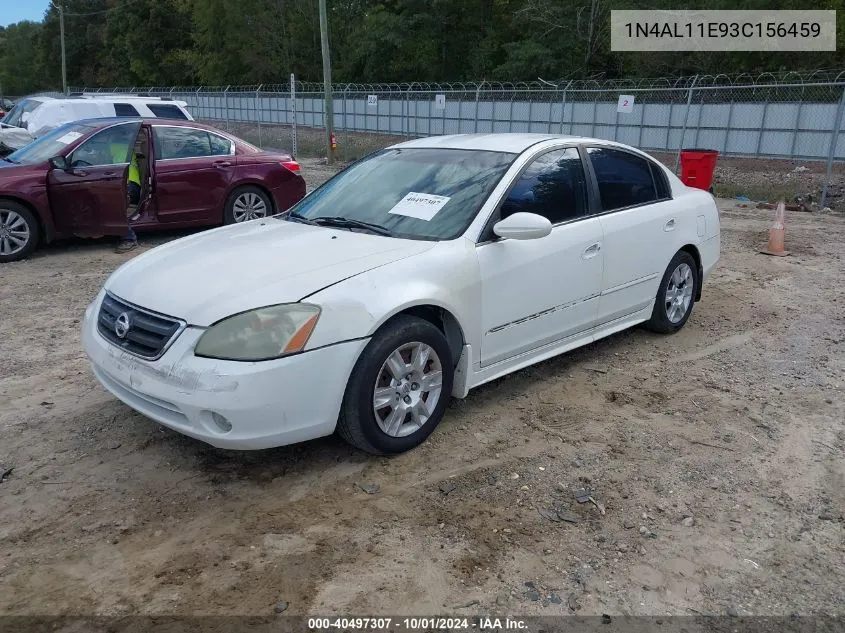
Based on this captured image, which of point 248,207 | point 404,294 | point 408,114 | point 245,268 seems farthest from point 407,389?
point 408,114

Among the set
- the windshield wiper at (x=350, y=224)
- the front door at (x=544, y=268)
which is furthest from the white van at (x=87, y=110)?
the front door at (x=544, y=268)

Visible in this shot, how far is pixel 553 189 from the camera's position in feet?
15.2

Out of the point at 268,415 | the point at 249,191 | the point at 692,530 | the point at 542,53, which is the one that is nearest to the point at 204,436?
the point at 268,415

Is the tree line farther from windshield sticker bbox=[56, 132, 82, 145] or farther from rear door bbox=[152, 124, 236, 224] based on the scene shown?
windshield sticker bbox=[56, 132, 82, 145]

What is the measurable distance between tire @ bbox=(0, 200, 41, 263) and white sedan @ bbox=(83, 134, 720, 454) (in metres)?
4.50

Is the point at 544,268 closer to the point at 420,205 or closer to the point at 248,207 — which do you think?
the point at 420,205

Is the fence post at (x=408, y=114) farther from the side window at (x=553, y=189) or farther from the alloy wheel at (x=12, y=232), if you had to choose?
the side window at (x=553, y=189)

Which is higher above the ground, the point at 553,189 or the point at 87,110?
the point at 87,110

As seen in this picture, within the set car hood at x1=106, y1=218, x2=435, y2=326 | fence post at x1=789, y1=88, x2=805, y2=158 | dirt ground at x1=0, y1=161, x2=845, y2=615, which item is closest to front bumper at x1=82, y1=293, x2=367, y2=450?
car hood at x1=106, y1=218, x2=435, y2=326

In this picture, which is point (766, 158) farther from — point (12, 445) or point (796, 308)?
point (12, 445)

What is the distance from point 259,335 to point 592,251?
7.83ft

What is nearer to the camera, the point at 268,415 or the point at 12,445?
the point at 268,415

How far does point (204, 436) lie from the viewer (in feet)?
11.0

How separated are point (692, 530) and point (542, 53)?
37446 mm
